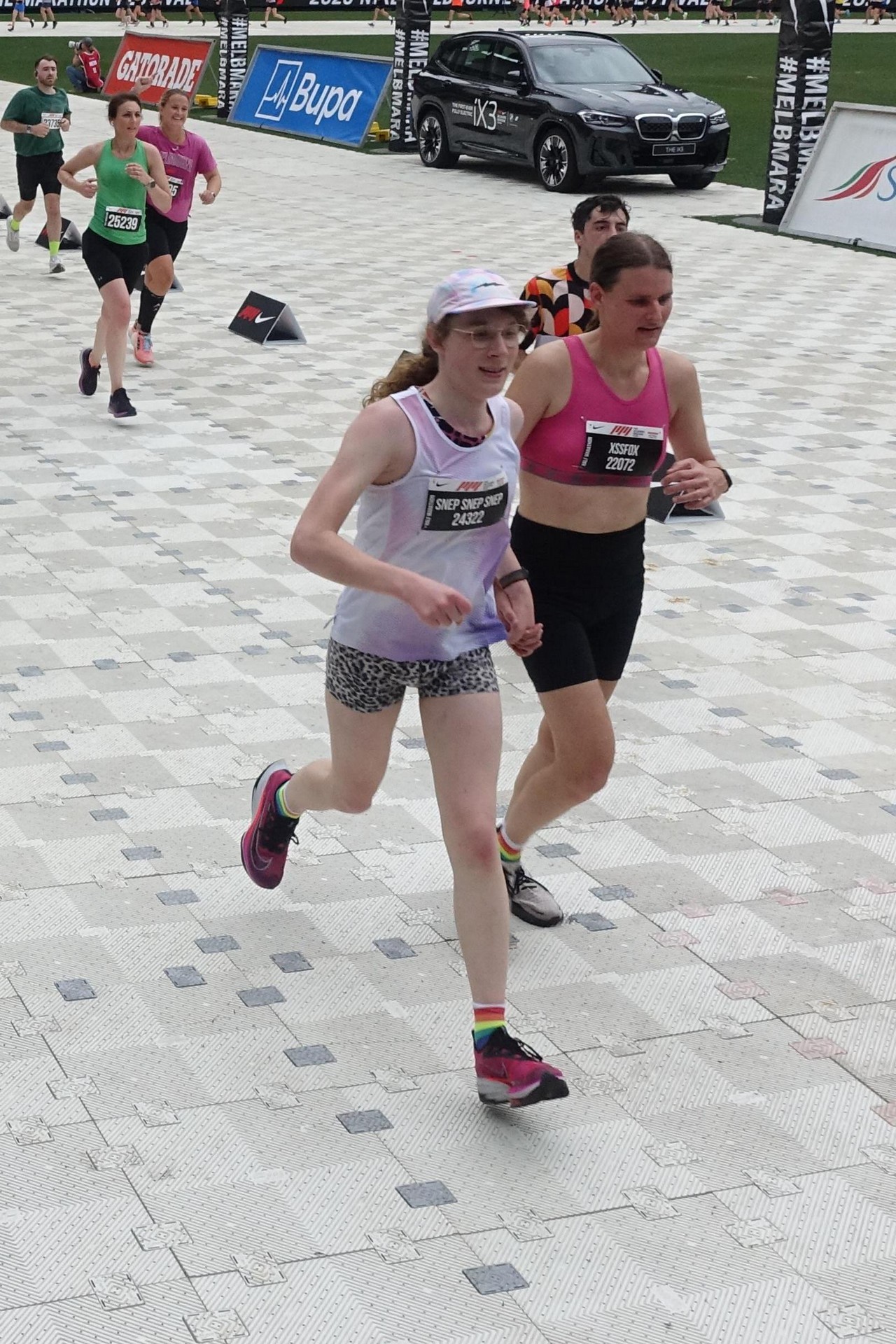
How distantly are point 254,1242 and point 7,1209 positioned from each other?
535 millimetres

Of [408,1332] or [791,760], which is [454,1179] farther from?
[791,760]

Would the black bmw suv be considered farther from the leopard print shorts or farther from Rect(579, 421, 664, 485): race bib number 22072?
the leopard print shorts

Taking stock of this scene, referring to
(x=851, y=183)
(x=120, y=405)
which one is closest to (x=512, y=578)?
(x=120, y=405)

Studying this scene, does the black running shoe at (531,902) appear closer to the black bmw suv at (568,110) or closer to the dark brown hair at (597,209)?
the dark brown hair at (597,209)

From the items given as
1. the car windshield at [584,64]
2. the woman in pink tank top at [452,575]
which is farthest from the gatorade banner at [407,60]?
the woman in pink tank top at [452,575]

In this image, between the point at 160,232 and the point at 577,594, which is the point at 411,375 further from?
the point at 160,232

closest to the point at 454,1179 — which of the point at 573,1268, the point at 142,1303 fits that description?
the point at 573,1268

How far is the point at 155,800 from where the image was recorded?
593cm

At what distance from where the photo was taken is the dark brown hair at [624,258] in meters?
4.58

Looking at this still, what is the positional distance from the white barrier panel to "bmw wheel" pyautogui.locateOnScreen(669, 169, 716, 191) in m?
2.98

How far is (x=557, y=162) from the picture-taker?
23375 mm

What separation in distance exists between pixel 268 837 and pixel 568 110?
1900 centimetres

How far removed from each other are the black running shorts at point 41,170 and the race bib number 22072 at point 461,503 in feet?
46.3

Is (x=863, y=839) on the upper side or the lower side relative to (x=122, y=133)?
lower
